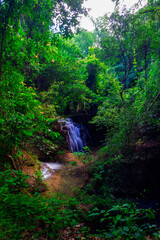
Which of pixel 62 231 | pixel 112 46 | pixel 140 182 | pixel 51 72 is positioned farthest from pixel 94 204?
pixel 51 72

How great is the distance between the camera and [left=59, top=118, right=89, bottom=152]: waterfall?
407 inches

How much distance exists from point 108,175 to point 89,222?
2.45 meters

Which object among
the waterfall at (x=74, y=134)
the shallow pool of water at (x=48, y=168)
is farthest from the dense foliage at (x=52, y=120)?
the waterfall at (x=74, y=134)

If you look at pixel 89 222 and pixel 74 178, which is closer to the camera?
pixel 89 222

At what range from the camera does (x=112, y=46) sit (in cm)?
510

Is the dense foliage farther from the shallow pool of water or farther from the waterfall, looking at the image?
the waterfall

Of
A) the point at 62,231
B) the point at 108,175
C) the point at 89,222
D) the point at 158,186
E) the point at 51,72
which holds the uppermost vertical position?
the point at 51,72

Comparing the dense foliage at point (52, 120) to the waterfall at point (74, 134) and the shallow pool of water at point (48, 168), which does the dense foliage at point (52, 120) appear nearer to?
the shallow pool of water at point (48, 168)

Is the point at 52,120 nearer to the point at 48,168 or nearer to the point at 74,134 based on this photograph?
the point at 48,168

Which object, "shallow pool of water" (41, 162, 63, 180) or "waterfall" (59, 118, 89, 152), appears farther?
"waterfall" (59, 118, 89, 152)

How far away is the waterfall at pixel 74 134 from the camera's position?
1034 cm

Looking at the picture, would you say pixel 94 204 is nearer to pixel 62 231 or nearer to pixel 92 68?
pixel 62 231

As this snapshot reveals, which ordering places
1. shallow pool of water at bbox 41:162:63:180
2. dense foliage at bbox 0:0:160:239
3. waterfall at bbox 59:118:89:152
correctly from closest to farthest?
dense foliage at bbox 0:0:160:239
shallow pool of water at bbox 41:162:63:180
waterfall at bbox 59:118:89:152

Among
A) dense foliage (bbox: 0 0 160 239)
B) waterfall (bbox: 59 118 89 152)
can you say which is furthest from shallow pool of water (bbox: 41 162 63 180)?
waterfall (bbox: 59 118 89 152)
